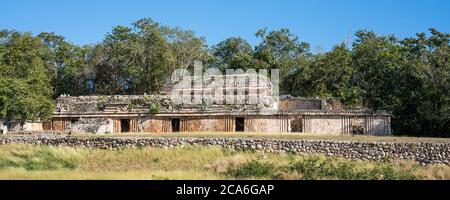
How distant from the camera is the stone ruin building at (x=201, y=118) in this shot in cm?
3575

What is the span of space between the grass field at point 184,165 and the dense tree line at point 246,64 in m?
11.6

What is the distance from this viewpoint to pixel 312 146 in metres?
26.5

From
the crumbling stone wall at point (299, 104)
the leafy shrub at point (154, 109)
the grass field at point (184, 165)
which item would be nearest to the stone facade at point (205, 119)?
the leafy shrub at point (154, 109)

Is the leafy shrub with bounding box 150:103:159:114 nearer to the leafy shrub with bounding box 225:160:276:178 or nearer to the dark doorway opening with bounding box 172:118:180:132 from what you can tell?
the dark doorway opening with bounding box 172:118:180:132

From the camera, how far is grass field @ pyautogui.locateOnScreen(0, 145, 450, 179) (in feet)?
64.5

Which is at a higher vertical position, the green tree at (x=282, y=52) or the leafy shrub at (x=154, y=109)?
the green tree at (x=282, y=52)

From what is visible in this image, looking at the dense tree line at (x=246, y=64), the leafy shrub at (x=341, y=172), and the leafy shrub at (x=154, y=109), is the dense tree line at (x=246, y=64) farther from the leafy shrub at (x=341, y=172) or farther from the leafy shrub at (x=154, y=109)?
the leafy shrub at (x=341, y=172)

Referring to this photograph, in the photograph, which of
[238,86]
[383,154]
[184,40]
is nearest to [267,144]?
[383,154]

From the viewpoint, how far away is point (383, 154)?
Answer: 25.8 m

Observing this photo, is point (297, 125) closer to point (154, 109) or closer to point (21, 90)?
point (154, 109)

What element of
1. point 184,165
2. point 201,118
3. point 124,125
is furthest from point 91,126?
point 184,165

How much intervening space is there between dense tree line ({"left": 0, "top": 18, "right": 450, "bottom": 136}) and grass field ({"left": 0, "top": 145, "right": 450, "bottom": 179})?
11.6m

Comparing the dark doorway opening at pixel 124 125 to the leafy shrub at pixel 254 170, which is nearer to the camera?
the leafy shrub at pixel 254 170
